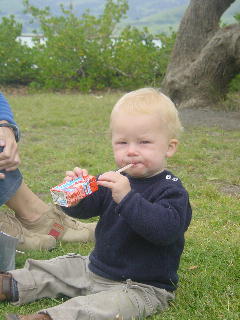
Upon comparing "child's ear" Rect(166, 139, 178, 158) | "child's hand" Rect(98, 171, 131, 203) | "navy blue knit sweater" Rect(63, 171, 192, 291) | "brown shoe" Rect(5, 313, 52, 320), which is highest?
"child's ear" Rect(166, 139, 178, 158)

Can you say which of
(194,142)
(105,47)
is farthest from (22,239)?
(105,47)

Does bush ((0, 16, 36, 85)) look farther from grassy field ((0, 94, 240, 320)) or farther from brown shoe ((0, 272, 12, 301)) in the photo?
brown shoe ((0, 272, 12, 301))

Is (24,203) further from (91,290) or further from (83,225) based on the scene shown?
(91,290)

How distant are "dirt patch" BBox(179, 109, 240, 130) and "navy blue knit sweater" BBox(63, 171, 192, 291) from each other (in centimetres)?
523

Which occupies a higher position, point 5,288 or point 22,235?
point 5,288

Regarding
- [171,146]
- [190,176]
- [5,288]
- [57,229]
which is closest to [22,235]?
[57,229]

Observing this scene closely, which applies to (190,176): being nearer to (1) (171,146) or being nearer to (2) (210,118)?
(1) (171,146)

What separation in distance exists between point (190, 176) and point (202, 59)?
406cm

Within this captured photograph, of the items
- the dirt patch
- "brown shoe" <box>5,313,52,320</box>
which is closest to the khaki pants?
"brown shoe" <box>5,313,52,320</box>

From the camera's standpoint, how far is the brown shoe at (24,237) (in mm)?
3145

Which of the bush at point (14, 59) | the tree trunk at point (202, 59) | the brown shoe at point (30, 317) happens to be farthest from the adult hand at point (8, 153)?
the bush at point (14, 59)

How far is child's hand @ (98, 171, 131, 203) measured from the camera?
216 cm

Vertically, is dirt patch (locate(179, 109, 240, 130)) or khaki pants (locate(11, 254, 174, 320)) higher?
khaki pants (locate(11, 254, 174, 320))

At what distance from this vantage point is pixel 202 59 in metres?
8.52
